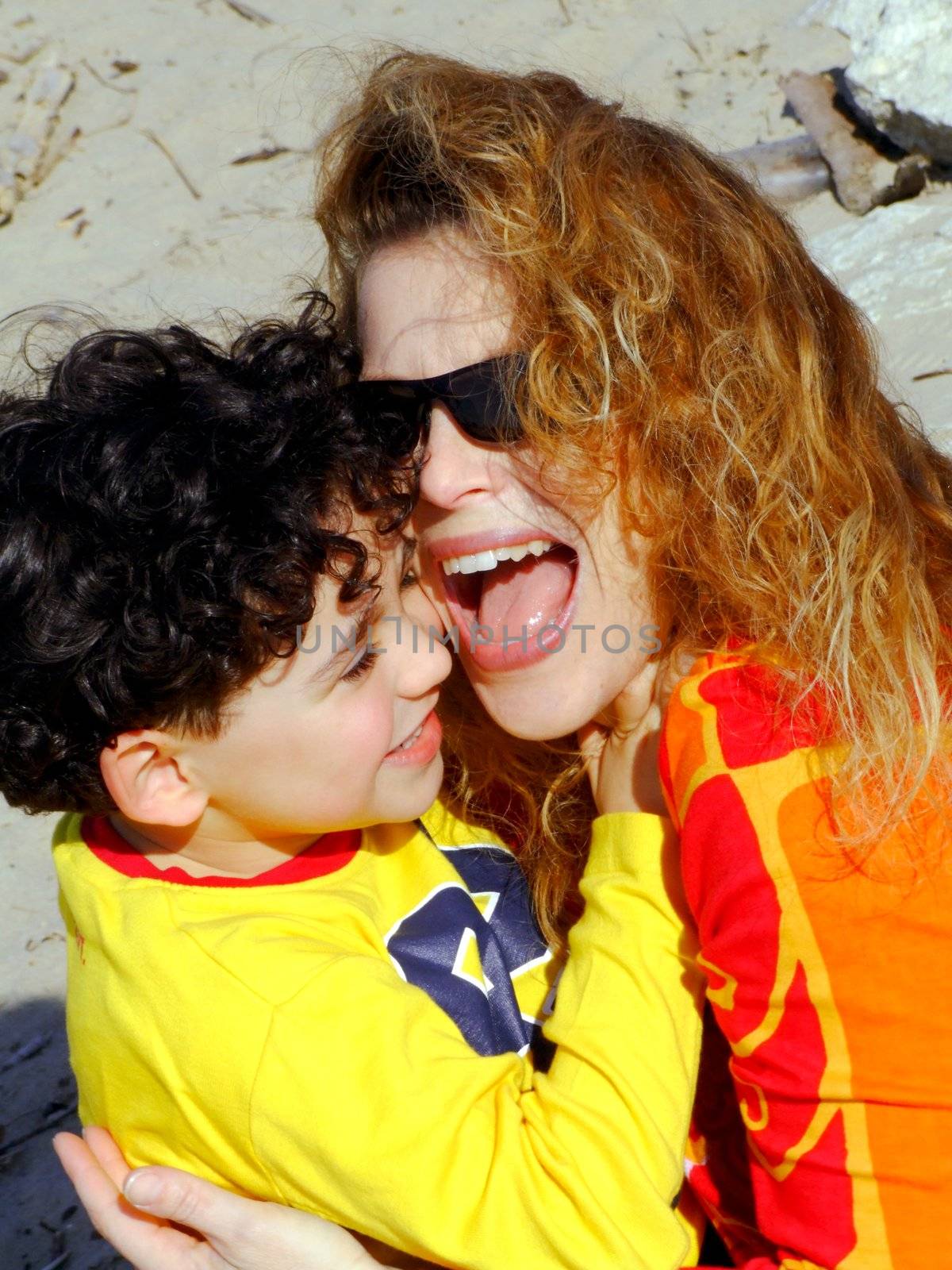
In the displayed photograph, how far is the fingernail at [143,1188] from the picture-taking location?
1.92 metres

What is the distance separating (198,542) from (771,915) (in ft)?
3.10

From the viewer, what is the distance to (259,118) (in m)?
6.38

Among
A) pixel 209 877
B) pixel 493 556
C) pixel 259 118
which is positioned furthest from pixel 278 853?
pixel 259 118

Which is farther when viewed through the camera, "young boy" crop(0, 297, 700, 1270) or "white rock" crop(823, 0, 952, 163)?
"white rock" crop(823, 0, 952, 163)

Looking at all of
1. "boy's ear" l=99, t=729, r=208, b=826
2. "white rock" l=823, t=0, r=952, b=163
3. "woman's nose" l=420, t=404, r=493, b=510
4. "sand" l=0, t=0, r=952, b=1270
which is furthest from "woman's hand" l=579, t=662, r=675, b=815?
"white rock" l=823, t=0, r=952, b=163

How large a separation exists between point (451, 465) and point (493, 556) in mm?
171

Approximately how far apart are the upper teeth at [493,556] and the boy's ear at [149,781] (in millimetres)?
591

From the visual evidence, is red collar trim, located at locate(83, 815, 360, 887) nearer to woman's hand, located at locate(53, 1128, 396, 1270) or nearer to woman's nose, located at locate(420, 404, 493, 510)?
woman's hand, located at locate(53, 1128, 396, 1270)

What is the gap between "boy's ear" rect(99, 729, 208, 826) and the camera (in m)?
1.94

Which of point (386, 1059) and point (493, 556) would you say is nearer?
point (386, 1059)

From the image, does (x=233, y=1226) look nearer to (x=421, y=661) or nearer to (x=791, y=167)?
(x=421, y=661)

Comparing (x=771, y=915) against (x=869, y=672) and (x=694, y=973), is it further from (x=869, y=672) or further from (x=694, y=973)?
(x=869, y=672)

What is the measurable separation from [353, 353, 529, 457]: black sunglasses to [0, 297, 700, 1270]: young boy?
0.05m

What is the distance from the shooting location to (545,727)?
2232mm
